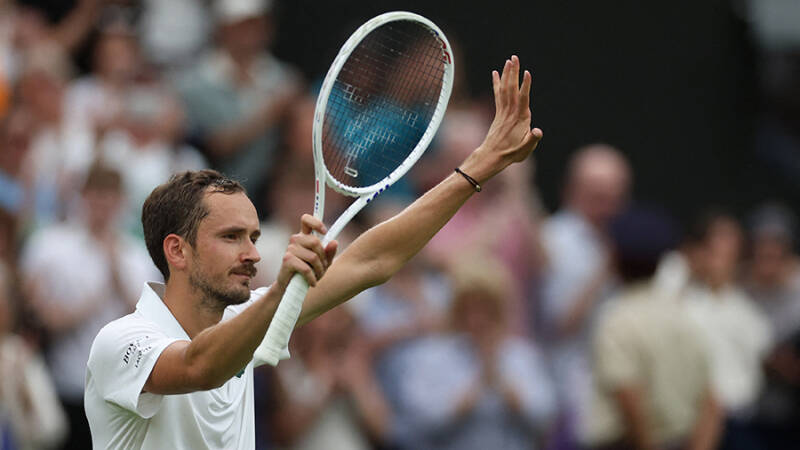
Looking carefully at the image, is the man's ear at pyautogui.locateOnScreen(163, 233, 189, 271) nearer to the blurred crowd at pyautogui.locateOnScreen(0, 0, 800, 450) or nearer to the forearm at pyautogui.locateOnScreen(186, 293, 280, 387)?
the forearm at pyautogui.locateOnScreen(186, 293, 280, 387)

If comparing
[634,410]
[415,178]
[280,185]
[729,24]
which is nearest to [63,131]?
[280,185]

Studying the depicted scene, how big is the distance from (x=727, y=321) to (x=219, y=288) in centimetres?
590

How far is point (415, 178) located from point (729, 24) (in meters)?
4.01

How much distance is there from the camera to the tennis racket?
395cm

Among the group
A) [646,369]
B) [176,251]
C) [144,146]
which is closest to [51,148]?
[144,146]

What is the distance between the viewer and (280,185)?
7.95 meters

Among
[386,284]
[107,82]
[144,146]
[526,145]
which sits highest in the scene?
[526,145]

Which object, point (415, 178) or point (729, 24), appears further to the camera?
point (729, 24)

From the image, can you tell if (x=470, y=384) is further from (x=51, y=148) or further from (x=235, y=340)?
(x=235, y=340)

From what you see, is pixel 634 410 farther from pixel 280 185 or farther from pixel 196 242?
pixel 196 242

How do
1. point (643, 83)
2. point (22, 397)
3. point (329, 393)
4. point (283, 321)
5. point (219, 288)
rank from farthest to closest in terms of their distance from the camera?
point (643, 83) → point (329, 393) → point (22, 397) → point (219, 288) → point (283, 321)

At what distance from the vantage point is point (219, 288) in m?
3.80

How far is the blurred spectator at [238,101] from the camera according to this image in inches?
340

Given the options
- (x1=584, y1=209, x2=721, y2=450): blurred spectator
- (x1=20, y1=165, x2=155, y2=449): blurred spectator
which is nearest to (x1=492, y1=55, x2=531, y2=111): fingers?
(x1=584, y1=209, x2=721, y2=450): blurred spectator
